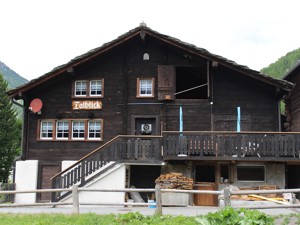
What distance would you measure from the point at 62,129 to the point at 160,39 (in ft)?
21.5

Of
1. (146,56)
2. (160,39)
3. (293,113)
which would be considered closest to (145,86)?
(146,56)

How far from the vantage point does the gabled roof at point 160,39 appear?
19250mm

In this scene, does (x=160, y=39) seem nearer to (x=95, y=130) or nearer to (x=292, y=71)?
(x=95, y=130)

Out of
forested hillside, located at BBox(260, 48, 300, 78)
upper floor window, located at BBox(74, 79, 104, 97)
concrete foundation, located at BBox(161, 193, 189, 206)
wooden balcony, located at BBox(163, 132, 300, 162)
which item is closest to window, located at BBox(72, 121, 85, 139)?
upper floor window, located at BBox(74, 79, 104, 97)

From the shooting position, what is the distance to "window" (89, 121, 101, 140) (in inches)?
826

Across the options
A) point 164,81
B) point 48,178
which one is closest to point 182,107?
point 164,81

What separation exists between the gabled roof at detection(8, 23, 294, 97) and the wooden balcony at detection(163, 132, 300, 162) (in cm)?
283

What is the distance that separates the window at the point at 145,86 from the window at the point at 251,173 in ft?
18.3

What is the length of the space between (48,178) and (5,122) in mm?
16894

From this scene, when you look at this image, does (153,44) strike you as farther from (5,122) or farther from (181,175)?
(5,122)

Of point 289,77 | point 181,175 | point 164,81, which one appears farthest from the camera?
point 289,77

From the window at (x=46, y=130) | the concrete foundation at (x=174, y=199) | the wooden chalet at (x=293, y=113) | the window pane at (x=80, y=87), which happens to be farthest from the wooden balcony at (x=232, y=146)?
the window at (x=46, y=130)

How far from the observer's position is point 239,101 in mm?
20281

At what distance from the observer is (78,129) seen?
69.4 feet
